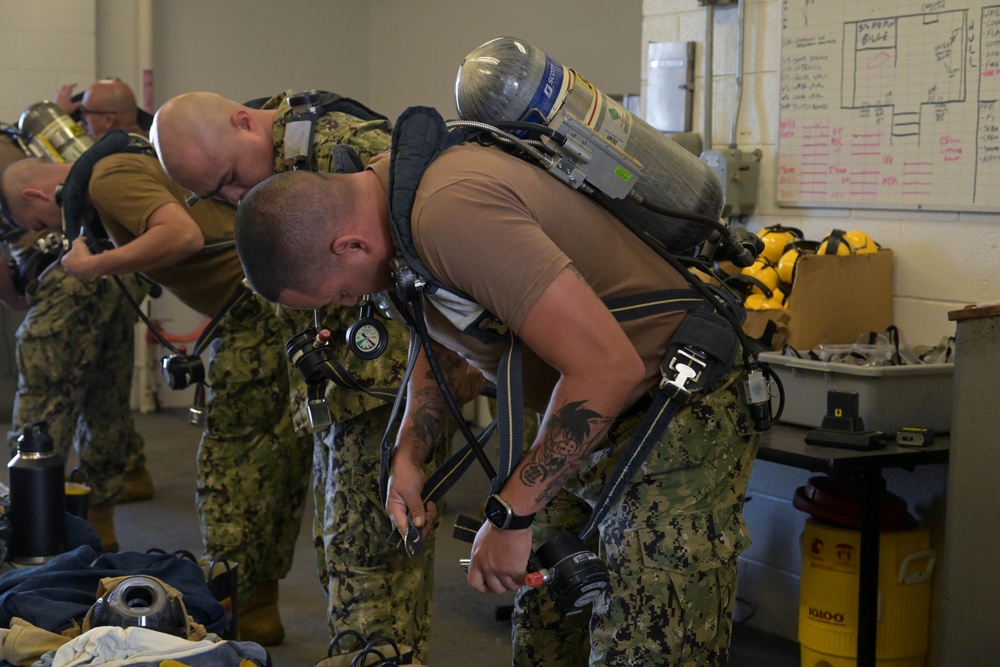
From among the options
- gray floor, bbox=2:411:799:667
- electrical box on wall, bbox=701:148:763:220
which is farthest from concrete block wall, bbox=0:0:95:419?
electrical box on wall, bbox=701:148:763:220

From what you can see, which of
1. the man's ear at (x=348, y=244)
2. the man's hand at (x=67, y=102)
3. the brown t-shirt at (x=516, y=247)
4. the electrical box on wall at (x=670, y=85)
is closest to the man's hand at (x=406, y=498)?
the brown t-shirt at (x=516, y=247)

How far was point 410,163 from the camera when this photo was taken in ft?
5.31

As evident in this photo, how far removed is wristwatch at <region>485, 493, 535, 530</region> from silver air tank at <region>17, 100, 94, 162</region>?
3.39 meters

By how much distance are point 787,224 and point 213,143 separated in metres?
1.89

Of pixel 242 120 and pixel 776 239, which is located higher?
pixel 242 120

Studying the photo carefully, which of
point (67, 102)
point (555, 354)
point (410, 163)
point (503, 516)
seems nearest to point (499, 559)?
point (503, 516)

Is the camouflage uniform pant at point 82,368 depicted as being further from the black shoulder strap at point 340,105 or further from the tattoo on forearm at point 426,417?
the tattoo on forearm at point 426,417

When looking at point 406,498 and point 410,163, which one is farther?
point 406,498

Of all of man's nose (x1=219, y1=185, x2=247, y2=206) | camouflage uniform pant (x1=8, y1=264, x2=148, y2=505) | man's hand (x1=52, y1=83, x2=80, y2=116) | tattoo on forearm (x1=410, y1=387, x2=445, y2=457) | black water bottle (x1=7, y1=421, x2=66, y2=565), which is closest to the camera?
tattoo on forearm (x1=410, y1=387, x2=445, y2=457)

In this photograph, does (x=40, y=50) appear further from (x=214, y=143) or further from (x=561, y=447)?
(x=561, y=447)

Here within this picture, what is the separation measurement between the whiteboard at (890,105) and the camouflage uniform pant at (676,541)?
155cm

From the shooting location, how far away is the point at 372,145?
7.75 ft

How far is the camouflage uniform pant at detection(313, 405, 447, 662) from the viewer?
2354mm

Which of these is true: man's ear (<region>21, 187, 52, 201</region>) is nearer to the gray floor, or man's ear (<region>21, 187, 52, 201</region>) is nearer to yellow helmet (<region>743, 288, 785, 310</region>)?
the gray floor
